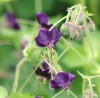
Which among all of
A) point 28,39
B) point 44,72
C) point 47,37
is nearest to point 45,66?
point 44,72

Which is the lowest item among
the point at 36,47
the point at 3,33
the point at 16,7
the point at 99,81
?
the point at 99,81

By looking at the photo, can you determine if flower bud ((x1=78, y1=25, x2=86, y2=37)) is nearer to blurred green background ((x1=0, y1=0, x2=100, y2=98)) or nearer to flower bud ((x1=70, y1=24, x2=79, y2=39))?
flower bud ((x1=70, y1=24, x2=79, y2=39))

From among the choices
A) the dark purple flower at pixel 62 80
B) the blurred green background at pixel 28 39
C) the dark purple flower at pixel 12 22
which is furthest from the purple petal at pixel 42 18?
the dark purple flower at pixel 12 22

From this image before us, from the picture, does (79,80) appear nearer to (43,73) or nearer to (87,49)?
(87,49)

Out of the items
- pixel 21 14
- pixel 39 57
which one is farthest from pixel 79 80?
pixel 39 57

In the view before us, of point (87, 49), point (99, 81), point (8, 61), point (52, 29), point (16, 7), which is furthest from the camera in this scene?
point (16, 7)

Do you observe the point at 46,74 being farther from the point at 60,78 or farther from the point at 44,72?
the point at 60,78
